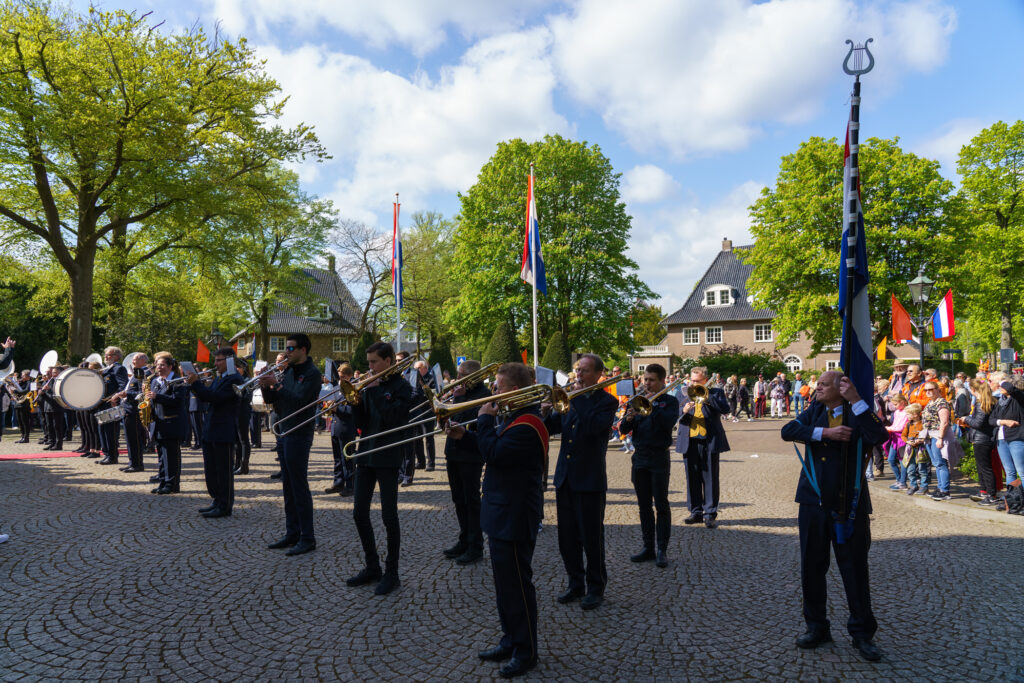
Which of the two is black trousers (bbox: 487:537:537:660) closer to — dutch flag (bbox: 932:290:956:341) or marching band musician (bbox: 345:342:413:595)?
marching band musician (bbox: 345:342:413:595)

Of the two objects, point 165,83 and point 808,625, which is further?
point 165,83

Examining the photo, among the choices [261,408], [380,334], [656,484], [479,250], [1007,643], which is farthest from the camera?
[380,334]

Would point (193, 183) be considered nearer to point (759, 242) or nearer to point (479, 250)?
point (479, 250)

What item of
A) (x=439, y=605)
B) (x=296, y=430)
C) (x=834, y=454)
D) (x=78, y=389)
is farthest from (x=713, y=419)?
(x=78, y=389)

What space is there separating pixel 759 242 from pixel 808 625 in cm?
3216

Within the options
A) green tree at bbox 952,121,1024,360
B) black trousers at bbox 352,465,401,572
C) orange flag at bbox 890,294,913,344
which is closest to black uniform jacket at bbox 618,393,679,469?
black trousers at bbox 352,465,401,572

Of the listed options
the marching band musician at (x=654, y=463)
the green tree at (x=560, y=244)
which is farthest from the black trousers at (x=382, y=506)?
the green tree at (x=560, y=244)

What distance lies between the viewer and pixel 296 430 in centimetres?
667

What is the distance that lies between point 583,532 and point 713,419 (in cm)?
316

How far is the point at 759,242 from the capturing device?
33.8 m

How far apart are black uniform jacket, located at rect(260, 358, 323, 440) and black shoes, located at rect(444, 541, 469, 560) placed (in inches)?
76.5

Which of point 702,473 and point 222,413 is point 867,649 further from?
point 222,413

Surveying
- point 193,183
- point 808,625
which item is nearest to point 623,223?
point 193,183

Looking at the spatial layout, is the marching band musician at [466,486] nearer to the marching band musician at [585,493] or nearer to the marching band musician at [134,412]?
the marching band musician at [585,493]
